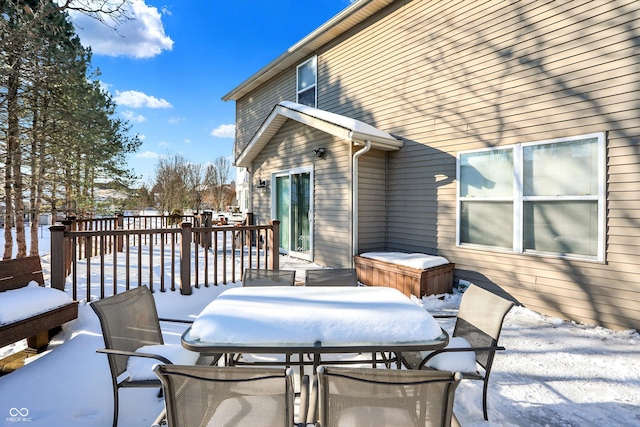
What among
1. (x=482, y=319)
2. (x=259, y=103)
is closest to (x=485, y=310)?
(x=482, y=319)

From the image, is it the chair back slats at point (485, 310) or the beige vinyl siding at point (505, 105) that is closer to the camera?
the chair back slats at point (485, 310)

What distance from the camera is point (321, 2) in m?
10.4

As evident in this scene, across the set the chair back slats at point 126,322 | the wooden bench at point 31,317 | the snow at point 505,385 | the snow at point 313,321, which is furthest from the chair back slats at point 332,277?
the wooden bench at point 31,317

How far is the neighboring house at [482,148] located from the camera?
3816 mm

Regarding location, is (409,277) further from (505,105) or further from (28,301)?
(28,301)

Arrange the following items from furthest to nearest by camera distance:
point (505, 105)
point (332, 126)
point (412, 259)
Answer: point (332, 126) → point (412, 259) → point (505, 105)

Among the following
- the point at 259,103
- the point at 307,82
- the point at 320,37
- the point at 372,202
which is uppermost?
the point at 320,37

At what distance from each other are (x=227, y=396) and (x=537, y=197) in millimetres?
4803

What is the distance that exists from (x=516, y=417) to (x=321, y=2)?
39.4ft

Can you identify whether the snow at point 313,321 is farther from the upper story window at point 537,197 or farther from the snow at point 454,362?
the upper story window at point 537,197

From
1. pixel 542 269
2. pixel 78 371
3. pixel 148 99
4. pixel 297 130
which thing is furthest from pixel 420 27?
pixel 148 99

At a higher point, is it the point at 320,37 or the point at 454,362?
the point at 320,37

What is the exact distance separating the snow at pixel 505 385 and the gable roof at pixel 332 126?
368 cm

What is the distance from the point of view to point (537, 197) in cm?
440
